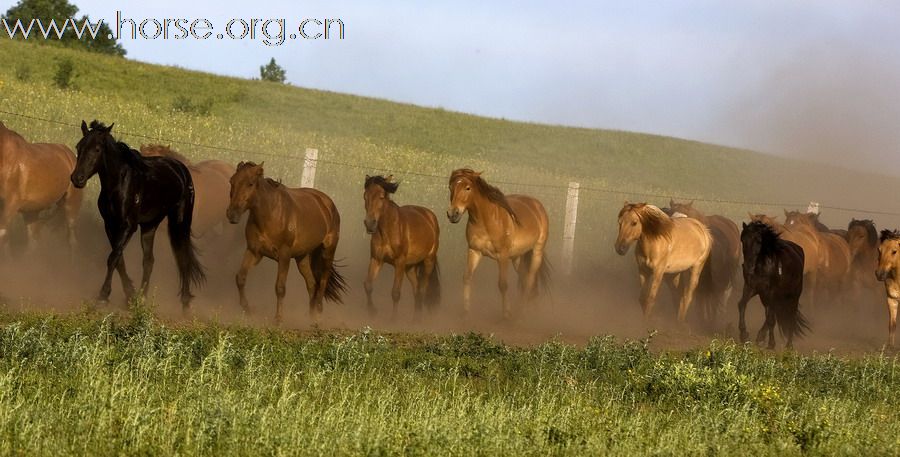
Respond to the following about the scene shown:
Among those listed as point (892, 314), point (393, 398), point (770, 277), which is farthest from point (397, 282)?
point (393, 398)

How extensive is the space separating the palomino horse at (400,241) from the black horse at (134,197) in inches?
97.3

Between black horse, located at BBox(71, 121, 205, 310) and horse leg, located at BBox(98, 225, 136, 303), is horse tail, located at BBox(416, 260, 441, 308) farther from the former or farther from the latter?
horse leg, located at BBox(98, 225, 136, 303)

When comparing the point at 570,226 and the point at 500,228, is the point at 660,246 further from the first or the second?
the point at 570,226

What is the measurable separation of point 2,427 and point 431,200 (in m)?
21.4

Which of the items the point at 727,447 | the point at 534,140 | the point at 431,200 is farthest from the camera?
the point at 534,140

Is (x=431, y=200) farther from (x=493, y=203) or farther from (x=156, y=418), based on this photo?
(x=156, y=418)

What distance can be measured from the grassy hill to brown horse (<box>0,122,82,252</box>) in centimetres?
329

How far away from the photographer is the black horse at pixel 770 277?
18484 millimetres

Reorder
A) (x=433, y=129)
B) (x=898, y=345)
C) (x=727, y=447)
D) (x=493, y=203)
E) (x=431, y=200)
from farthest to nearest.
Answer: (x=433, y=129) < (x=431, y=200) < (x=898, y=345) < (x=493, y=203) < (x=727, y=447)

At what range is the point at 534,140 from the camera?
60531 millimetres

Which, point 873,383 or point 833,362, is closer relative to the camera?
point 873,383

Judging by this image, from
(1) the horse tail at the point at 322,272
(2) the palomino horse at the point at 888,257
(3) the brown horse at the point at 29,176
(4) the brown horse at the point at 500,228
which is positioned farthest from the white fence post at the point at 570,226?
(3) the brown horse at the point at 29,176

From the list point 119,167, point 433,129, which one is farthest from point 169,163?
point 433,129

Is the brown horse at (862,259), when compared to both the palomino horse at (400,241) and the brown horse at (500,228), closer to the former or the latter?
the brown horse at (500,228)
